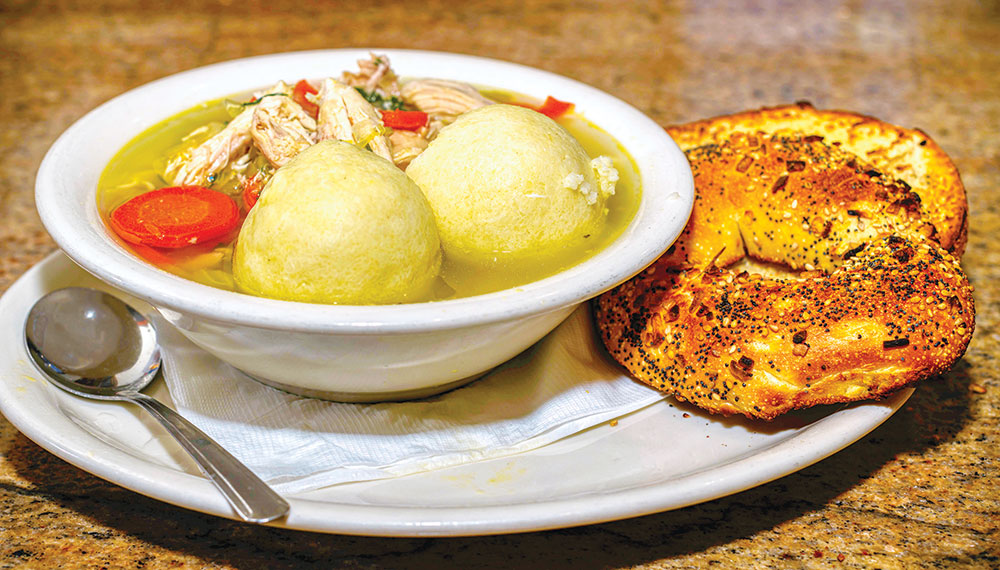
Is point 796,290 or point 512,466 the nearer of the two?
point 512,466

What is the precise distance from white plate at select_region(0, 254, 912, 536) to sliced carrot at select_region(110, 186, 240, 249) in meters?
0.30

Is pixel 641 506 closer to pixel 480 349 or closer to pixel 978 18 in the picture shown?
pixel 480 349

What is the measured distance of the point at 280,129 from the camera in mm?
1652

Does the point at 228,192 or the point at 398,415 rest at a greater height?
the point at 228,192

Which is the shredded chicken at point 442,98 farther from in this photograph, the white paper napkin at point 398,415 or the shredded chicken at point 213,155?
the white paper napkin at point 398,415

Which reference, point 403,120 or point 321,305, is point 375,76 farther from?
point 321,305

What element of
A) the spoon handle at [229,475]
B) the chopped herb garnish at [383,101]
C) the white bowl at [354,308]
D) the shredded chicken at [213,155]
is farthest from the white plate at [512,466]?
the chopped herb garnish at [383,101]

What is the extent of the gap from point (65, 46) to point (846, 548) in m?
3.48

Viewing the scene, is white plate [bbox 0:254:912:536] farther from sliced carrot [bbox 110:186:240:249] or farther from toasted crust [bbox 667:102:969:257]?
toasted crust [bbox 667:102:969:257]

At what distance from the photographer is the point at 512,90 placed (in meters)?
2.06

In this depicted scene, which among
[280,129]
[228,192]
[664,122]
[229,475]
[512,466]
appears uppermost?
[280,129]

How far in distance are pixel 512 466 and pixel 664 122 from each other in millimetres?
1843

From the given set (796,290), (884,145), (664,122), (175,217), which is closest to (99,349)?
(175,217)

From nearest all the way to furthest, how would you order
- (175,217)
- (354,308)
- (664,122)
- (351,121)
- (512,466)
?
(354,308) < (512,466) < (175,217) < (351,121) < (664,122)
